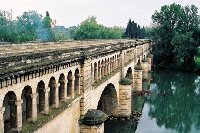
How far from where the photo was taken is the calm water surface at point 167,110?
31.9m

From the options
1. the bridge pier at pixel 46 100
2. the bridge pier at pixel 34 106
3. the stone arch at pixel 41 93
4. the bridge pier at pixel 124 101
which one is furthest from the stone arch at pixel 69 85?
the bridge pier at pixel 124 101

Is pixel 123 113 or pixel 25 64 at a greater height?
pixel 25 64

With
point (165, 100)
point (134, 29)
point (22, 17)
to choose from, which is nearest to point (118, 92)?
point (165, 100)

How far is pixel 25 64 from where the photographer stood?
1275cm

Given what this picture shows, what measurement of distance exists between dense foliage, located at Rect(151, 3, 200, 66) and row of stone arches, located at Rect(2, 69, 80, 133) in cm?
5572

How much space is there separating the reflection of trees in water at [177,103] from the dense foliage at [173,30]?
955cm

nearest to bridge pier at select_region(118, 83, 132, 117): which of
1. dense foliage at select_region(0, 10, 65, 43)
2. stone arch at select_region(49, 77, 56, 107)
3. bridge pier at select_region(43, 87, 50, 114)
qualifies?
stone arch at select_region(49, 77, 56, 107)

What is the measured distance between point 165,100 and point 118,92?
14069 millimetres

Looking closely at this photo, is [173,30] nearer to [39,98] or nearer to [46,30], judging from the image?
[46,30]

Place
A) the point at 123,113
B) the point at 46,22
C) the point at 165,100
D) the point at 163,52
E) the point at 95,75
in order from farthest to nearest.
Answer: the point at 46,22, the point at 163,52, the point at 165,100, the point at 123,113, the point at 95,75

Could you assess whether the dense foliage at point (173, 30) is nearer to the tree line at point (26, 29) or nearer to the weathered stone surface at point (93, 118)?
the tree line at point (26, 29)

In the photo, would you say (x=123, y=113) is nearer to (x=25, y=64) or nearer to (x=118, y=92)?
(x=118, y=92)

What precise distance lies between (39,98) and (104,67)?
41.3ft

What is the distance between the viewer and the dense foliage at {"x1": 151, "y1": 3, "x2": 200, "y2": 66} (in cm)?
7306
